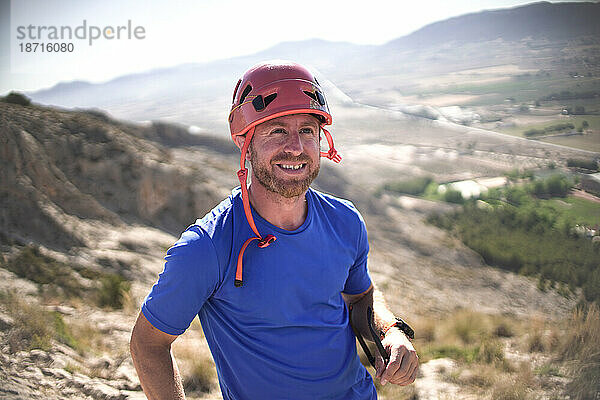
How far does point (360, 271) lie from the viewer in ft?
7.57

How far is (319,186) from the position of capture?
19250 millimetres

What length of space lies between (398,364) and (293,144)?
1037 mm

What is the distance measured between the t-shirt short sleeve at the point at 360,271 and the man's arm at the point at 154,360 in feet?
3.16

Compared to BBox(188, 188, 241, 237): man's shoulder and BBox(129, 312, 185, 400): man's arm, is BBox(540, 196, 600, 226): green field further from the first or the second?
BBox(129, 312, 185, 400): man's arm

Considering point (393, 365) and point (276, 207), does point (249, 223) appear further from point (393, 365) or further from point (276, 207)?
point (393, 365)

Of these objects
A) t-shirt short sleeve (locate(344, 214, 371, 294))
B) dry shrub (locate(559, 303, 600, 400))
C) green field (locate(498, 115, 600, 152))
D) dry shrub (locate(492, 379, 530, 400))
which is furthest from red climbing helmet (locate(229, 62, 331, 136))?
green field (locate(498, 115, 600, 152))

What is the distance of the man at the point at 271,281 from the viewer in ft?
5.57

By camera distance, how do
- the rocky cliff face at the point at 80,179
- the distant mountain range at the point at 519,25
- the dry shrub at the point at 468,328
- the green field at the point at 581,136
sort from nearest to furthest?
the dry shrub at the point at 468,328 → the rocky cliff face at the point at 80,179 → the green field at the point at 581,136 → the distant mountain range at the point at 519,25

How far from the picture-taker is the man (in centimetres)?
170

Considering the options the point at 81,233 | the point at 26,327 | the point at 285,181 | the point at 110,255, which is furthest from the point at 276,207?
the point at 81,233

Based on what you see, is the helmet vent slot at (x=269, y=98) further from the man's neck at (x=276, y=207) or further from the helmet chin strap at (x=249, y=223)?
the man's neck at (x=276, y=207)

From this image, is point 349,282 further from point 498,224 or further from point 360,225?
point 498,224

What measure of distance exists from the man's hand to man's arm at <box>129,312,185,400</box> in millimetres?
851

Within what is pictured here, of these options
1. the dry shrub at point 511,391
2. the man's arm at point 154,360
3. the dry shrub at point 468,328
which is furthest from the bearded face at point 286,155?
the dry shrub at point 468,328
